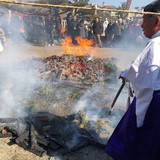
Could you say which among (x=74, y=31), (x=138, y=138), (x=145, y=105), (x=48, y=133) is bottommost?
(x=74, y=31)

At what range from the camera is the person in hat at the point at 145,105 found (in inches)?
102

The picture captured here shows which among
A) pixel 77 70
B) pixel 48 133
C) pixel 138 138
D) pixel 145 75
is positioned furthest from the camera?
pixel 77 70

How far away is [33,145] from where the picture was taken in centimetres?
479

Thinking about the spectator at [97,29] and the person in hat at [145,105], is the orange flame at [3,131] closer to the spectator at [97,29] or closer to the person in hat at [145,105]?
the person in hat at [145,105]

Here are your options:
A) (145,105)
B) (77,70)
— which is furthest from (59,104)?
(145,105)

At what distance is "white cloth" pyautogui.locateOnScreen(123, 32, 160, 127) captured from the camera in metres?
2.56

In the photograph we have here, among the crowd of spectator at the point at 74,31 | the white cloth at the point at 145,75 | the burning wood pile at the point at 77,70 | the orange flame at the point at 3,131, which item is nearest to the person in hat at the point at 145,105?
the white cloth at the point at 145,75

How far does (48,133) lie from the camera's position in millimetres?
5219

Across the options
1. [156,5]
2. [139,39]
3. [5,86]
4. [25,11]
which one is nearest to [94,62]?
[5,86]

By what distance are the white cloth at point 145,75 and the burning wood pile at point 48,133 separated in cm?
249

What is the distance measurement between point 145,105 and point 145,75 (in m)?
0.35

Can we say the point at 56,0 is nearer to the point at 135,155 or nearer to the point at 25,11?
the point at 25,11

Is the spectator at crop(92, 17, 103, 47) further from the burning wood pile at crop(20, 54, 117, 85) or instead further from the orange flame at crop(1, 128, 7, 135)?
the orange flame at crop(1, 128, 7, 135)

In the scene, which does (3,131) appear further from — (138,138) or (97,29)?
(97,29)
